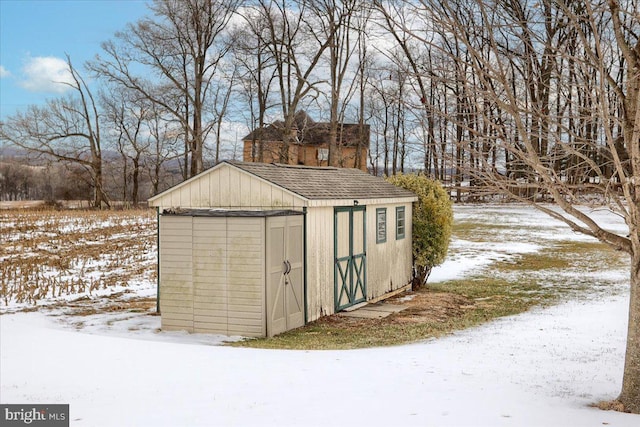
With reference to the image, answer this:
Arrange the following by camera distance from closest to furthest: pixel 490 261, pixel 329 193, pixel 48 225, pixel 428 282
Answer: pixel 329 193, pixel 428 282, pixel 490 261, pixel 48 225

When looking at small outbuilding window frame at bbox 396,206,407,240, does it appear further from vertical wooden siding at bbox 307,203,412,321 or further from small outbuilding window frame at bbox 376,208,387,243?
small outbuilding window frame at bbox 376,208,387,243

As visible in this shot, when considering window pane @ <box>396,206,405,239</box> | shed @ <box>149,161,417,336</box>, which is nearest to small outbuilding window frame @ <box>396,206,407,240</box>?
window pane @ <box>396,206,405,239</box>

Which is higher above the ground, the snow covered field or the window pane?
the window pane

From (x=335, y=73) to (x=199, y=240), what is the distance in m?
20.4

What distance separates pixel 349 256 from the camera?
13344mm

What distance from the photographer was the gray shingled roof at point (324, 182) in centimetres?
1195

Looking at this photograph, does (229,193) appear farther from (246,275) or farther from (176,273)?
(246,275)

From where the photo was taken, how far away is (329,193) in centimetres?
1266

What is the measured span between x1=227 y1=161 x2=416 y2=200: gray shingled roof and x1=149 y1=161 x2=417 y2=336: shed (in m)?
0.04

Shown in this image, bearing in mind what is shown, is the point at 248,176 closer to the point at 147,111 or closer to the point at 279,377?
the point at 279,377

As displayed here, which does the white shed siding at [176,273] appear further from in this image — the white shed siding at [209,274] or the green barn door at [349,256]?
the green barn door at [349,256]

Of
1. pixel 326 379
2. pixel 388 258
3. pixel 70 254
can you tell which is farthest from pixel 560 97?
pixel 70 254

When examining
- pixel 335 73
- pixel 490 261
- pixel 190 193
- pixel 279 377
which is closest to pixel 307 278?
pixel 190 193

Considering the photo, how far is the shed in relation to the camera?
10.7 metres
